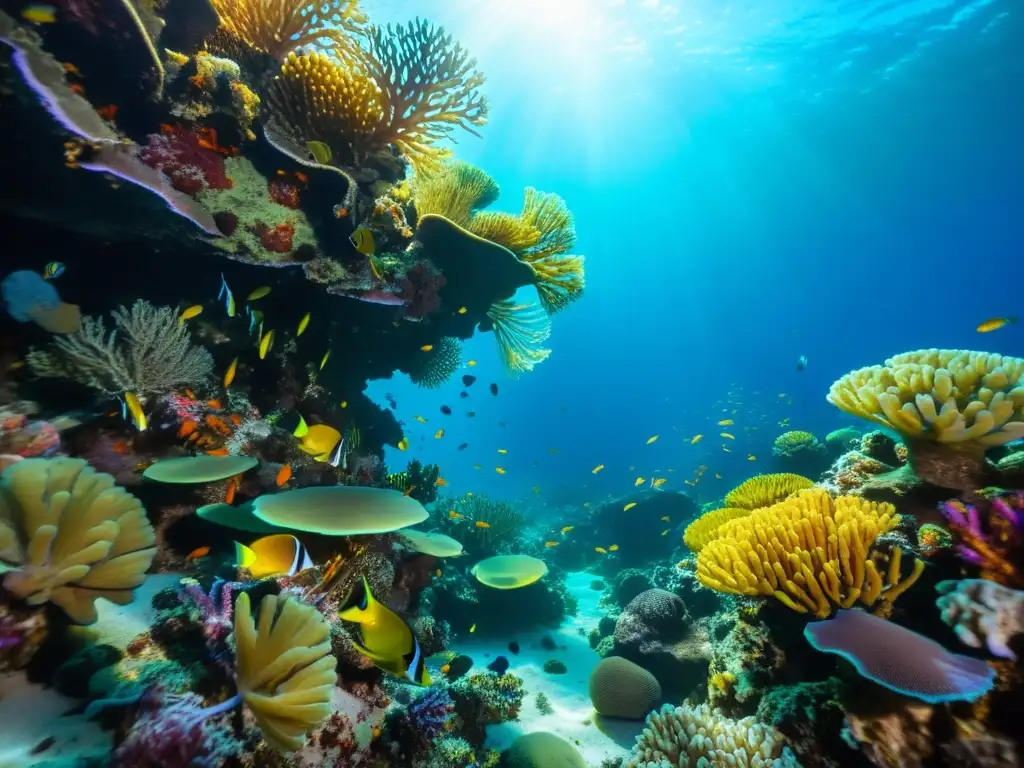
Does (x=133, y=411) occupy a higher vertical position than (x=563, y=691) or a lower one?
higher

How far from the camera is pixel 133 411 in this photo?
319 centimetres

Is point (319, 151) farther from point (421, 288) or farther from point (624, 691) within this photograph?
point (624, 691)

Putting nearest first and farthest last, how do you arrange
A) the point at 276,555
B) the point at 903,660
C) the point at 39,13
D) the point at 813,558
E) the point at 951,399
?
the point at 903,660 < the point at 276,555 < the point at 813,558 < the point at 951,399 < the point at 39,13

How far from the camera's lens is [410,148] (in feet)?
18.3

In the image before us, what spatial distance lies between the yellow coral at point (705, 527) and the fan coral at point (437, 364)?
196 inches

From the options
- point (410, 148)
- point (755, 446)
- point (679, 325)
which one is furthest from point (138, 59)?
point (679, 325)

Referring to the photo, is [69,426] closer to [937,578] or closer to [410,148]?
[410,148]

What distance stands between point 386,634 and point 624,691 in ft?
15.2

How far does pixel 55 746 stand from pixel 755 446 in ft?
137

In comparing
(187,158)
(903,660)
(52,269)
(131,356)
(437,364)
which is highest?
(187,158)

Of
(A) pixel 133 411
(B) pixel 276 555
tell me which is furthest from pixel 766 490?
(A) pixel 133 411

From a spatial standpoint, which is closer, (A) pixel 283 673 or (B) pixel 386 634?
(A) pixel 283 673

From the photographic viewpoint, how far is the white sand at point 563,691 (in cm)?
492

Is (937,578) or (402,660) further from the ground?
(937,578)
